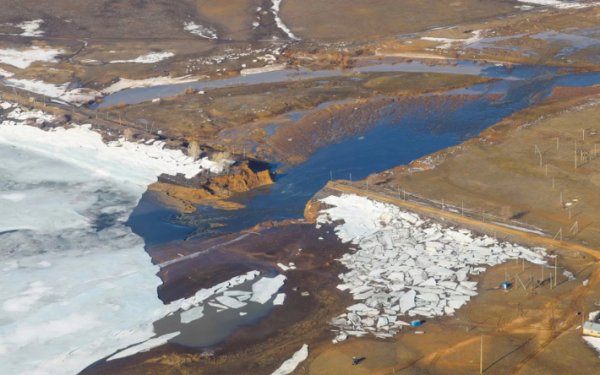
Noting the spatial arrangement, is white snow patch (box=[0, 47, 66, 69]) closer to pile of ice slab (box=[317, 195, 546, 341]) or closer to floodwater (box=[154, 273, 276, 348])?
pile of ice slab (box=[317, 195, 546, 341])

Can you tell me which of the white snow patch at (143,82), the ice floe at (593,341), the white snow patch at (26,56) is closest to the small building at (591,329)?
the ice floe at (593,341)

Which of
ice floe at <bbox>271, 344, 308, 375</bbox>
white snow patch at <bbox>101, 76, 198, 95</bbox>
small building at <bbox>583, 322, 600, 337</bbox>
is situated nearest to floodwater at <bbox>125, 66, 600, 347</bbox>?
ice floe at <bbox>271, 344, 308, 375</bbox>

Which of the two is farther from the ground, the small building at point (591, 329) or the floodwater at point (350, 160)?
the small building at point (591, 329)

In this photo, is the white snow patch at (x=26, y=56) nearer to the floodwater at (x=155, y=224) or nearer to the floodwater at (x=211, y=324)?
the floodwater at (x=155, y=224)

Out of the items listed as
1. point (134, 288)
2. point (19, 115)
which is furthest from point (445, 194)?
point (19, 115)

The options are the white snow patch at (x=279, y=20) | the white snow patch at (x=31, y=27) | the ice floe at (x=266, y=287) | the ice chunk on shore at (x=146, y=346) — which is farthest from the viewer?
the white snow patch at (x=31, y=27)

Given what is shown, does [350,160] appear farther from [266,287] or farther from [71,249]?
[71,249]
